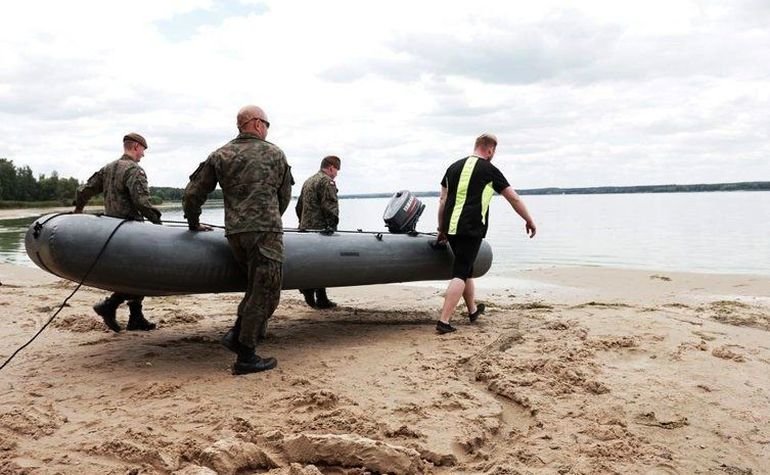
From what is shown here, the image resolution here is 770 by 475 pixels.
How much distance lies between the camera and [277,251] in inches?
169

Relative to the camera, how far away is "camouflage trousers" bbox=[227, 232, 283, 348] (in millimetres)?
4188

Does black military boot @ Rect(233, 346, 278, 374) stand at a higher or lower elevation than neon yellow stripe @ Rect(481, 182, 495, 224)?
lower

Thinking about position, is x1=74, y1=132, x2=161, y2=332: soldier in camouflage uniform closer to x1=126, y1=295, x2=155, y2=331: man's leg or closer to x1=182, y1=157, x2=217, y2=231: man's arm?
x1=126, y1=295, x2=155, y2=331: man's leg

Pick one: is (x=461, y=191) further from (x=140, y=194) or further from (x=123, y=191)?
(x=123, y=191)

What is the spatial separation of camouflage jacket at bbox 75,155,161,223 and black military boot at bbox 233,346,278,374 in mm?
1619

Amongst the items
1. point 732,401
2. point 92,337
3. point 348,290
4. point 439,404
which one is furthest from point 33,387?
point 348,290

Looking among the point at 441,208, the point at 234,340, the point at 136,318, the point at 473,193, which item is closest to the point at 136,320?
the point at 136,318

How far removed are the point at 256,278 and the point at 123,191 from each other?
6.04ft

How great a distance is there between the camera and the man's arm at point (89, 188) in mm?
5371

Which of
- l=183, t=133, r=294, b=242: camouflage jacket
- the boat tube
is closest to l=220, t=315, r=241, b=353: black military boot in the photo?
the boat tube

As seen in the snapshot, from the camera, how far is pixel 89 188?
17.6 feet

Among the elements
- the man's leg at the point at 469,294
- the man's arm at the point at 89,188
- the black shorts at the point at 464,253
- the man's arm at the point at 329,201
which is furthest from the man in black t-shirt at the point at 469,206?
the man's arm at the point at 89,188

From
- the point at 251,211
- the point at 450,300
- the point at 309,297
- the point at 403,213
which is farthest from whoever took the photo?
the point at 309,297

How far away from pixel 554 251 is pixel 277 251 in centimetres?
1499
